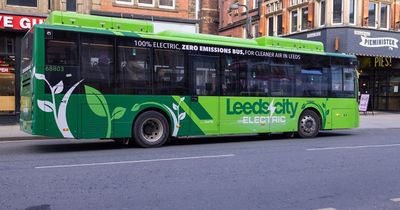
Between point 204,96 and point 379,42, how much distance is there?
21104 mm

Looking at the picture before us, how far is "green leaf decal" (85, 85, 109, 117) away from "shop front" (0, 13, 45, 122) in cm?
909

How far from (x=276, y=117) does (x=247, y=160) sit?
493cm

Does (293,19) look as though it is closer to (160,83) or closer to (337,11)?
(337,11)

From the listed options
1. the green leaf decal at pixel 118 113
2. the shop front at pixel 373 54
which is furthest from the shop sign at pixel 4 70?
the shop front at pixel 373 54

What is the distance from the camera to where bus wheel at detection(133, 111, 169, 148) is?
1177cm

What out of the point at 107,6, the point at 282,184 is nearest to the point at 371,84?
the point at 107,6

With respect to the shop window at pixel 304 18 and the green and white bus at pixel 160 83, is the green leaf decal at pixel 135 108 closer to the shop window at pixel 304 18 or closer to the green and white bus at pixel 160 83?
the green and white bus at pixel 160 83

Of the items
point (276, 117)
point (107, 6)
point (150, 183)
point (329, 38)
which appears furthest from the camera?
point (329, 38)

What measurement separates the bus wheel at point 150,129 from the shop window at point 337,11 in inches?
809

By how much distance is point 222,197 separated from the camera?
6328 mm

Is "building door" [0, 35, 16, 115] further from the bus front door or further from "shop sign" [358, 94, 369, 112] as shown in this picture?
"shop sign" [358, 94, 369, 112]

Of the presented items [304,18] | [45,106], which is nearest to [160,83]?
[45,106]

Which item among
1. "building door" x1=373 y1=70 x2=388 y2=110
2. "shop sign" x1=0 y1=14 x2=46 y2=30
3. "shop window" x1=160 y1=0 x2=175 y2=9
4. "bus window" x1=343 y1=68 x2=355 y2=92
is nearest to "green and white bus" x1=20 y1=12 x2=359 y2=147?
"bus window" x1=343 y1=68 x2=355 y2=92

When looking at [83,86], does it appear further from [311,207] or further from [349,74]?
[349,74]
